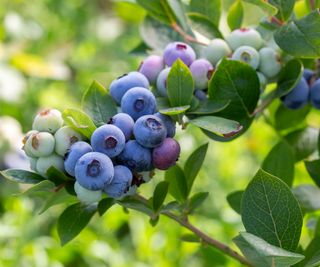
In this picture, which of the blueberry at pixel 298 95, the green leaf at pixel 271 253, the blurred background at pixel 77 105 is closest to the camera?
the green leaf at pixel 271 253

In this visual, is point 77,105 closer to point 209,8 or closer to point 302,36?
point 209,8

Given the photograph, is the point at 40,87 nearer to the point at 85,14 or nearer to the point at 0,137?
the point at 0,137

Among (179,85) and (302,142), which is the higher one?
(179,85)

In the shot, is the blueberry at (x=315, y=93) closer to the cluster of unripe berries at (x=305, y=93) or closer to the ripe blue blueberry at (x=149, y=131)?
the cluster of unripe berries at (x=305, y=93)

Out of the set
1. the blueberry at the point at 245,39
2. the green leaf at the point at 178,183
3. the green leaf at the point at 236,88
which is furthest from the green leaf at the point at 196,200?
the blueberry at the point at 245,39

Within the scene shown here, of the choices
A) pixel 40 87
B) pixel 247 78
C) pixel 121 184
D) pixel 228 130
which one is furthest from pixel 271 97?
pixel 40 87

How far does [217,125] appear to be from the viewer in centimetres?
78

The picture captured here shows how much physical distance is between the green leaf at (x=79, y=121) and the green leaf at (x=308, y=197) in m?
0.43

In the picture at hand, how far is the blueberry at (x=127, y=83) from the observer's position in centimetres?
82

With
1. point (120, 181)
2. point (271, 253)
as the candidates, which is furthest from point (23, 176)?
point (271, 253)

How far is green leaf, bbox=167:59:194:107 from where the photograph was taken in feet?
2.58

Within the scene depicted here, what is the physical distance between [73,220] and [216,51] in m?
0.33

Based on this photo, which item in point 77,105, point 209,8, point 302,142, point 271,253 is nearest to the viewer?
point 271,253

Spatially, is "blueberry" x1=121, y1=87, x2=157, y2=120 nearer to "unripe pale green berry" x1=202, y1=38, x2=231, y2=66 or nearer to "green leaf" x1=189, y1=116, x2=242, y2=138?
"green leaf" x1=189, y1=116, x2=242, y2=138
